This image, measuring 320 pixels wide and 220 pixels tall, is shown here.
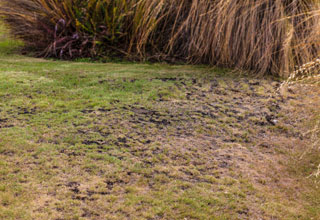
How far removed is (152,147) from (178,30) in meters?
1.88

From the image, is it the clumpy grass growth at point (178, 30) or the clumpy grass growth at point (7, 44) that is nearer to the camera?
the clumpy grass growth at point (178, 30)

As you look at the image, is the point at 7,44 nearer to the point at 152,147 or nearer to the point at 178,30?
the point at 178,30

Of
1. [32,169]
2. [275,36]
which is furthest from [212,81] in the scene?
[32,169]

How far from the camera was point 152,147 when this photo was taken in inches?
71.0

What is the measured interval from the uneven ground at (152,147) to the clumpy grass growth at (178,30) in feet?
1.66

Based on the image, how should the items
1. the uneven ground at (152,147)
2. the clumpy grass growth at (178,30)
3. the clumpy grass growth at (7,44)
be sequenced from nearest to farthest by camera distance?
the uneven ground at (152,147) → the clumpy grass growth at (178,30) → the clumpy grass growth at (7,44)

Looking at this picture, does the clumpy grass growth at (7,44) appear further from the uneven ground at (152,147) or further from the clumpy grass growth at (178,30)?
the uneven ground at (152,147)

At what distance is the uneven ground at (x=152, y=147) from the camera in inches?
55.6

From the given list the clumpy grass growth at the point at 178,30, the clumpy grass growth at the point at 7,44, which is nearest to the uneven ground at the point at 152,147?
the clumpy grass growth at the point at 178,30

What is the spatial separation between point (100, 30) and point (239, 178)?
2.43 metres

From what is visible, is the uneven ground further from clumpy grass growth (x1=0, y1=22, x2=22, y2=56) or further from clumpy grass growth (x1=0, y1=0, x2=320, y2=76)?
clumpy grass growth (x1=0, y1=22, x2=22, y2=56)

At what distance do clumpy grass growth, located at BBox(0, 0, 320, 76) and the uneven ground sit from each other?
1.66 ft

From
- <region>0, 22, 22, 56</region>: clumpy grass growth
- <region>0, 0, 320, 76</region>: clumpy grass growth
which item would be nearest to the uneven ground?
<region>0, 0, 320, 76</region>: clumpy grass growth

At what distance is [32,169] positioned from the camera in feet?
5.03
